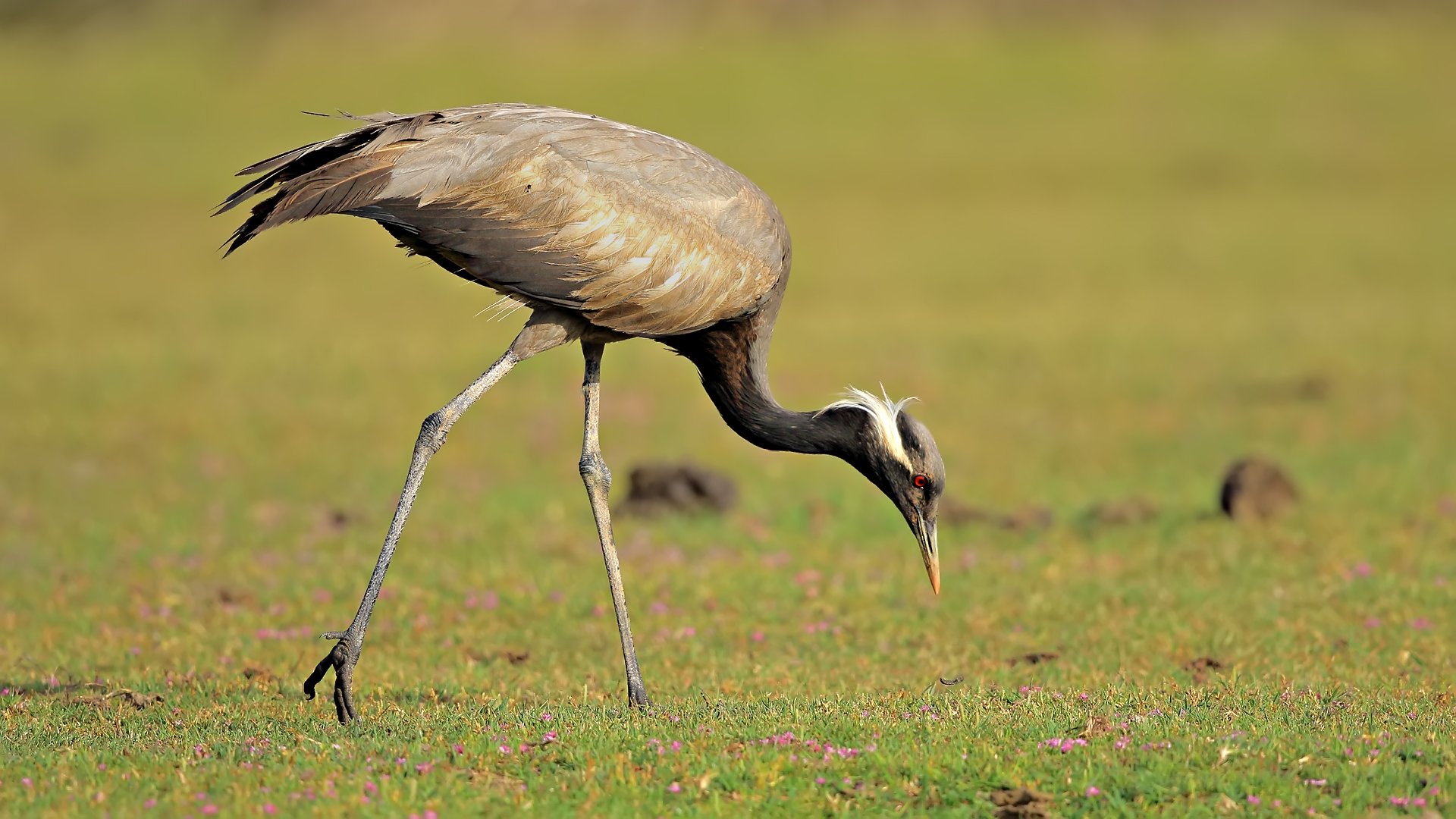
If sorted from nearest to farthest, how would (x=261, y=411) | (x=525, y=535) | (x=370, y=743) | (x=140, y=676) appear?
(x=370, y=743) → (x=140, y=676) → (x=525, y=535) → (x=261, y=411)

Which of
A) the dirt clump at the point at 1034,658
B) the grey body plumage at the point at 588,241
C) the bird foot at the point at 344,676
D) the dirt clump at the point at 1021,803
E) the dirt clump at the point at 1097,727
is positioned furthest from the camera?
the dirt clump at the point at 1034,658

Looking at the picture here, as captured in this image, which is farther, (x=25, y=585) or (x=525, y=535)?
(x=525, y=535)

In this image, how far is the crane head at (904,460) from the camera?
803cm

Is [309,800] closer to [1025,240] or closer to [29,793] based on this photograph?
[29,793]

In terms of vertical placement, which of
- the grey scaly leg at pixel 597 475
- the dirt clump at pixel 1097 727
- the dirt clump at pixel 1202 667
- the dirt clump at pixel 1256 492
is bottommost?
the dirt clump at pixel 1097 727

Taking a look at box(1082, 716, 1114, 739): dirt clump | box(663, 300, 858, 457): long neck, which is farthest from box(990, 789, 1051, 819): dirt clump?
box(663, 300, 858, 457): long neck

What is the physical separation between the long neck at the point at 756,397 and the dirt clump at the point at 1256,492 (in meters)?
5.46

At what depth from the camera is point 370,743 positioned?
21.1 feet

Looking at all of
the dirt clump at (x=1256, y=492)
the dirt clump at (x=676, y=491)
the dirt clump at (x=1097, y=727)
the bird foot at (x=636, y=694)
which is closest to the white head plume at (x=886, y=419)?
the bird foot at (x=636, y=694)

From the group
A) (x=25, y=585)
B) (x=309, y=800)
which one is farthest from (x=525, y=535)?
(x=309, y=800)

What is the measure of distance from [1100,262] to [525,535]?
738 inches

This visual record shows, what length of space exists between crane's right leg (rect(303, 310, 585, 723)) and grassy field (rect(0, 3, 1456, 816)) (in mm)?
265

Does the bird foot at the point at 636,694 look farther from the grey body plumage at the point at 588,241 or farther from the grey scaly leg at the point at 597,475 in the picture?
the grey scaly leg at the point at 597,475

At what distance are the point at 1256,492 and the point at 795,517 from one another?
12.5 ft
